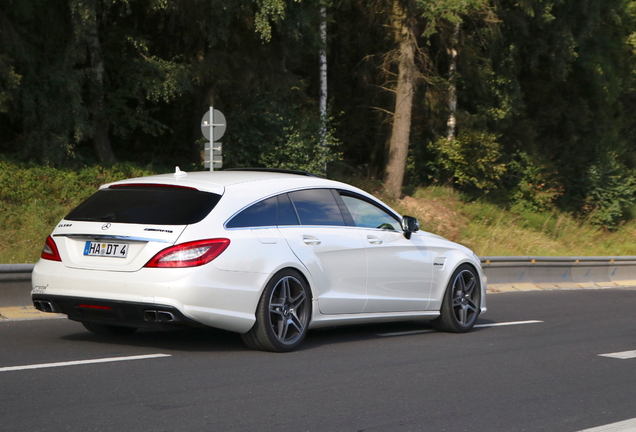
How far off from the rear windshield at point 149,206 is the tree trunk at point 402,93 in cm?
2093

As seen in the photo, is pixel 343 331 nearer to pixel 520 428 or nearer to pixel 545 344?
pixel 545 344

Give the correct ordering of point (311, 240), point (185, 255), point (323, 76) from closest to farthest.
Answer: point (185, 255), point (311, 240), point (323, 76)

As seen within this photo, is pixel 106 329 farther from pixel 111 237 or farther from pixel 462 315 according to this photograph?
pixel 462 315

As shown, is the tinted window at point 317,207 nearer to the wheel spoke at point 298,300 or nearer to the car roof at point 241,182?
the car roof at point 241,182

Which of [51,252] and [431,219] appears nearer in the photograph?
[51,252]

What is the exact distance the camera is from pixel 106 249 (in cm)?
710

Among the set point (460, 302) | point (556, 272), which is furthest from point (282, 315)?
point (556, 272)

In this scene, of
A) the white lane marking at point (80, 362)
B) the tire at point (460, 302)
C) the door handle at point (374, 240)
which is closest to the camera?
the white lane marking at point (80, 362)

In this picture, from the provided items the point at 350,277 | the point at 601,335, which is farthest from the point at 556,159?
the point at 350,277

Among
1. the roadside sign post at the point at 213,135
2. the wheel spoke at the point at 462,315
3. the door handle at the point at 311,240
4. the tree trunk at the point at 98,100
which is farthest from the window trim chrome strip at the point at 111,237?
the tree trunk at the point at 98,100

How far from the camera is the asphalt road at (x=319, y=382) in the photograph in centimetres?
522

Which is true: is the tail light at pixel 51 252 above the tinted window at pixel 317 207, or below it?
below

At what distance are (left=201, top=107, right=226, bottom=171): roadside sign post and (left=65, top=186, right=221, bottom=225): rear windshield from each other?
8146 mm

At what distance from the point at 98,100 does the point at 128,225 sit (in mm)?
16147
